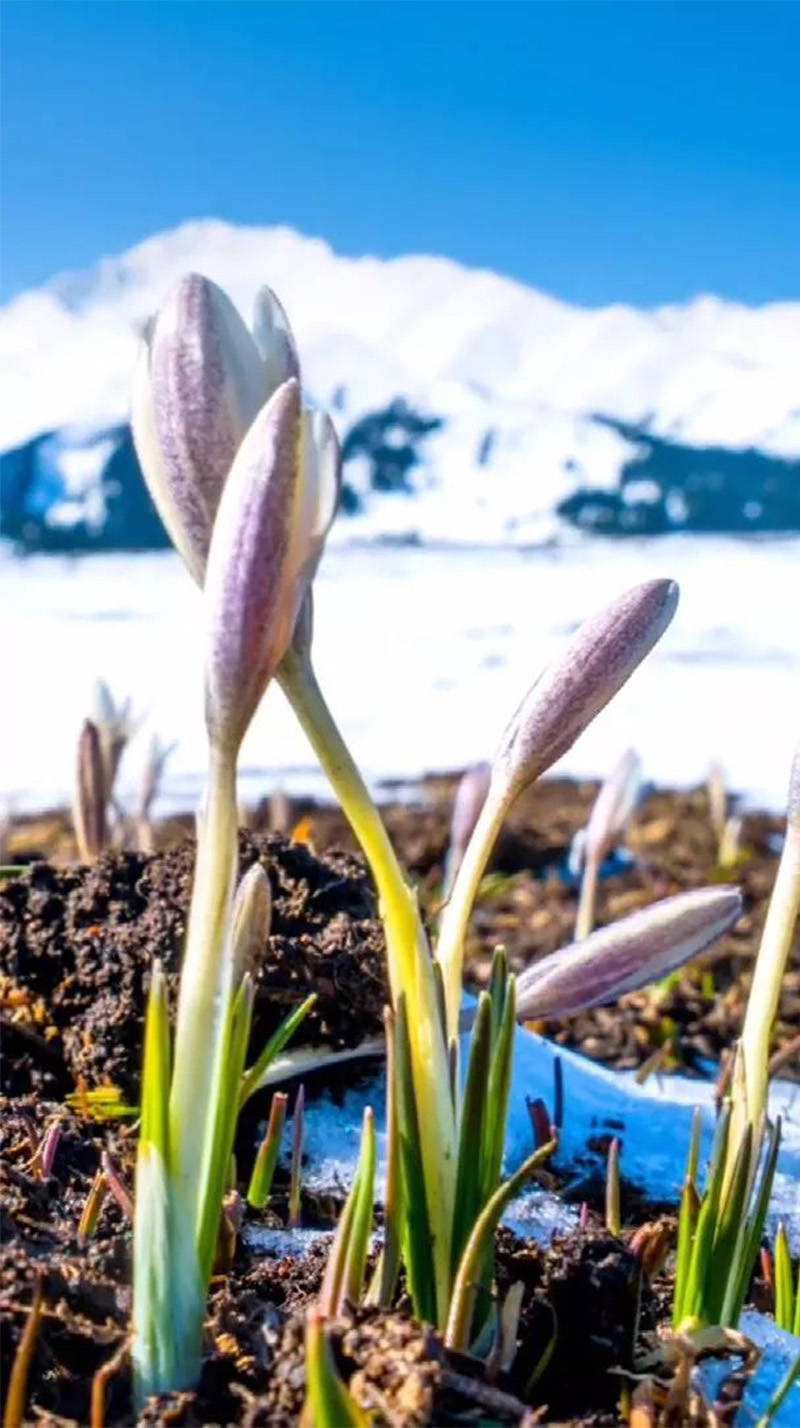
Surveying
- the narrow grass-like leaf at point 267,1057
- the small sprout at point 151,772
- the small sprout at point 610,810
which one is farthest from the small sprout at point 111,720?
the narrow grass-like leaf at point 267,1057

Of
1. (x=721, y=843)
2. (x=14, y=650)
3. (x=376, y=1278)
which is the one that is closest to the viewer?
(x=376, y=1278)

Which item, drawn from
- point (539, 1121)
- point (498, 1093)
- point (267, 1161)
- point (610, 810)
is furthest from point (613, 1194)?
point (610, 810)

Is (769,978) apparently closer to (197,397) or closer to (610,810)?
(197,397)

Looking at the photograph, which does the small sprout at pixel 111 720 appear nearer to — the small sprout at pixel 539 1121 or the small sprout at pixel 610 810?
the small sprout at pixel 610 810

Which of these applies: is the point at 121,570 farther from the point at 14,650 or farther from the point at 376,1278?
the point at 376,1278

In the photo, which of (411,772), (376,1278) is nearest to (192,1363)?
(376,1278)

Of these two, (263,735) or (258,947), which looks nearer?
(258,947)

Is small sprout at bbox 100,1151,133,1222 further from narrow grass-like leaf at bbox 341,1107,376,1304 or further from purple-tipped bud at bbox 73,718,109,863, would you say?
purple-tipped bud at bbox 73,718,109,863

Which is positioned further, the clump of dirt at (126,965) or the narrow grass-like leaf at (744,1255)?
the clump of dirt at (126,965)
